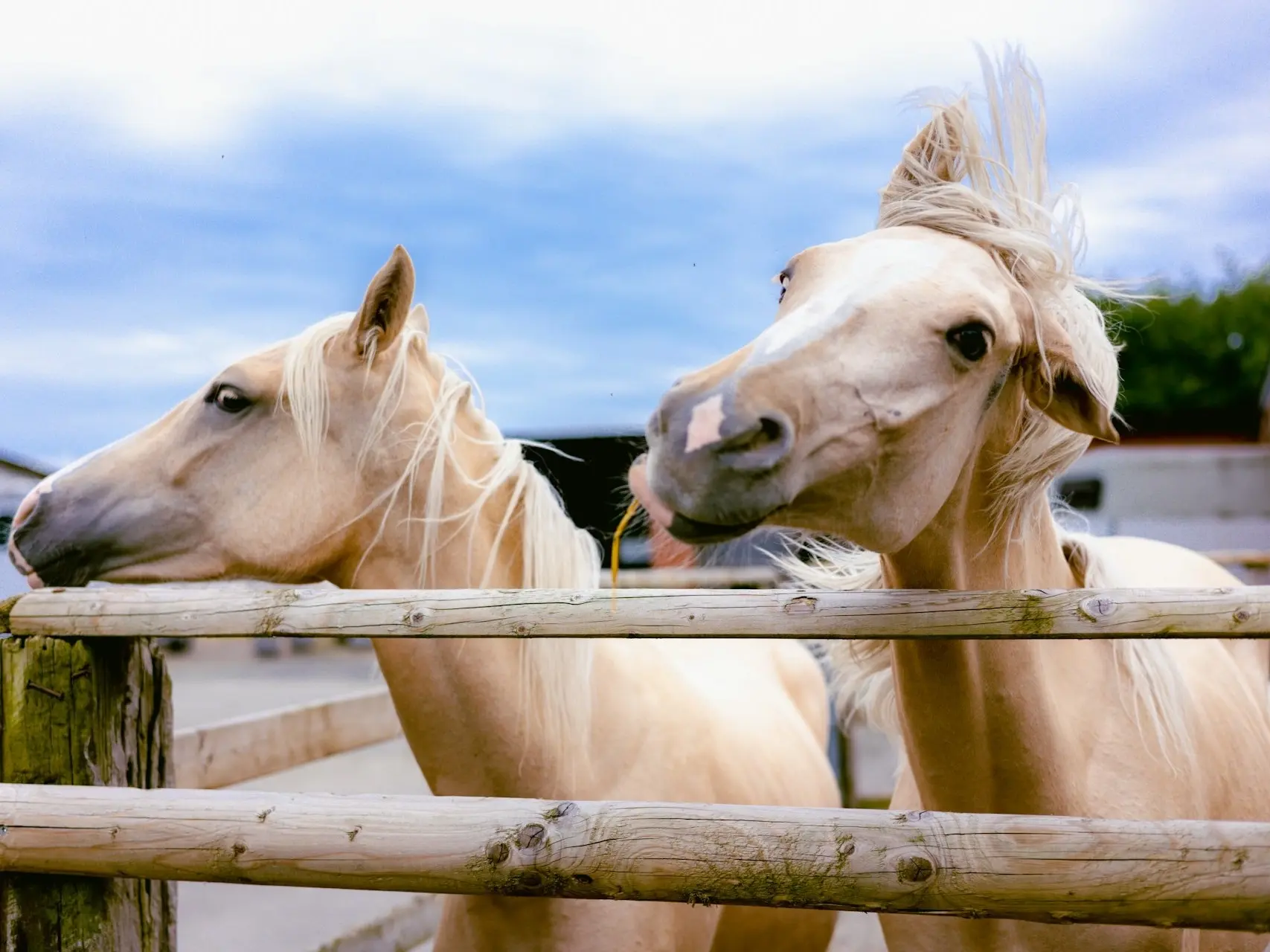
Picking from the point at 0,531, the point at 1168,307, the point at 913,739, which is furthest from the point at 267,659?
the point at 1168,307

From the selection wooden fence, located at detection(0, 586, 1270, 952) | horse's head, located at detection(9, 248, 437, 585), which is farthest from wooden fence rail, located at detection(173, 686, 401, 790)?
wooden fence, located at detection(0, 586, 1270, 952)

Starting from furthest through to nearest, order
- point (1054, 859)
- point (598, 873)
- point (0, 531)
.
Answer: point (0, 531), point (598, 873), point (1054, 859)

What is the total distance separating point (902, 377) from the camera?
1484mm

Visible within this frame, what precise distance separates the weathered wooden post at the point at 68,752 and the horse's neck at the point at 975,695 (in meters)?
1.53

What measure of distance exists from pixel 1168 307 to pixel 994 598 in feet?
111

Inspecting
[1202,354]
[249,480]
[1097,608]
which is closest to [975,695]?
[1097,608]

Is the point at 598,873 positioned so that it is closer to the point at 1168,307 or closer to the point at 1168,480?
the point at 1168,480

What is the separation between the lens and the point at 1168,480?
1730 cm

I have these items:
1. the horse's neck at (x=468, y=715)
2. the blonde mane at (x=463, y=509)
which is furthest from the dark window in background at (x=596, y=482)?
the horse's neck at (x=468, y=715)

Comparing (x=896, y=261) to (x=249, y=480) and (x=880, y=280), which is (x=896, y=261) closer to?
(x=880, y=280)

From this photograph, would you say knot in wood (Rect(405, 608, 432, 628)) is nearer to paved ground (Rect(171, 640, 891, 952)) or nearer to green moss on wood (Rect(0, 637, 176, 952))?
green moss on wood (Rect(0, 637, 176, 952))

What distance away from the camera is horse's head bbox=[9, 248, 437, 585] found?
7.48 ft

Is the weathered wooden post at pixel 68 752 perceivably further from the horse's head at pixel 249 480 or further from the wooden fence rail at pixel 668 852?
the horse's head at pixel 249 480

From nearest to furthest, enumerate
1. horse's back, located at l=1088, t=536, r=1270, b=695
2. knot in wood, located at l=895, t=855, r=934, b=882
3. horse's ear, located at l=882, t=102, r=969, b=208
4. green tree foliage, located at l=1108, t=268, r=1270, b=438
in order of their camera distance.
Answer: knot in wood, located at l=895, t=855, r=934, b=882 < horse's ear, located at l=882, t=102, r=969, b=208 < horse's back, located at l=1088, t=536, r=1270, b=695 < green tree foliage, located at l=1108, t=268, r=1270, b=438
